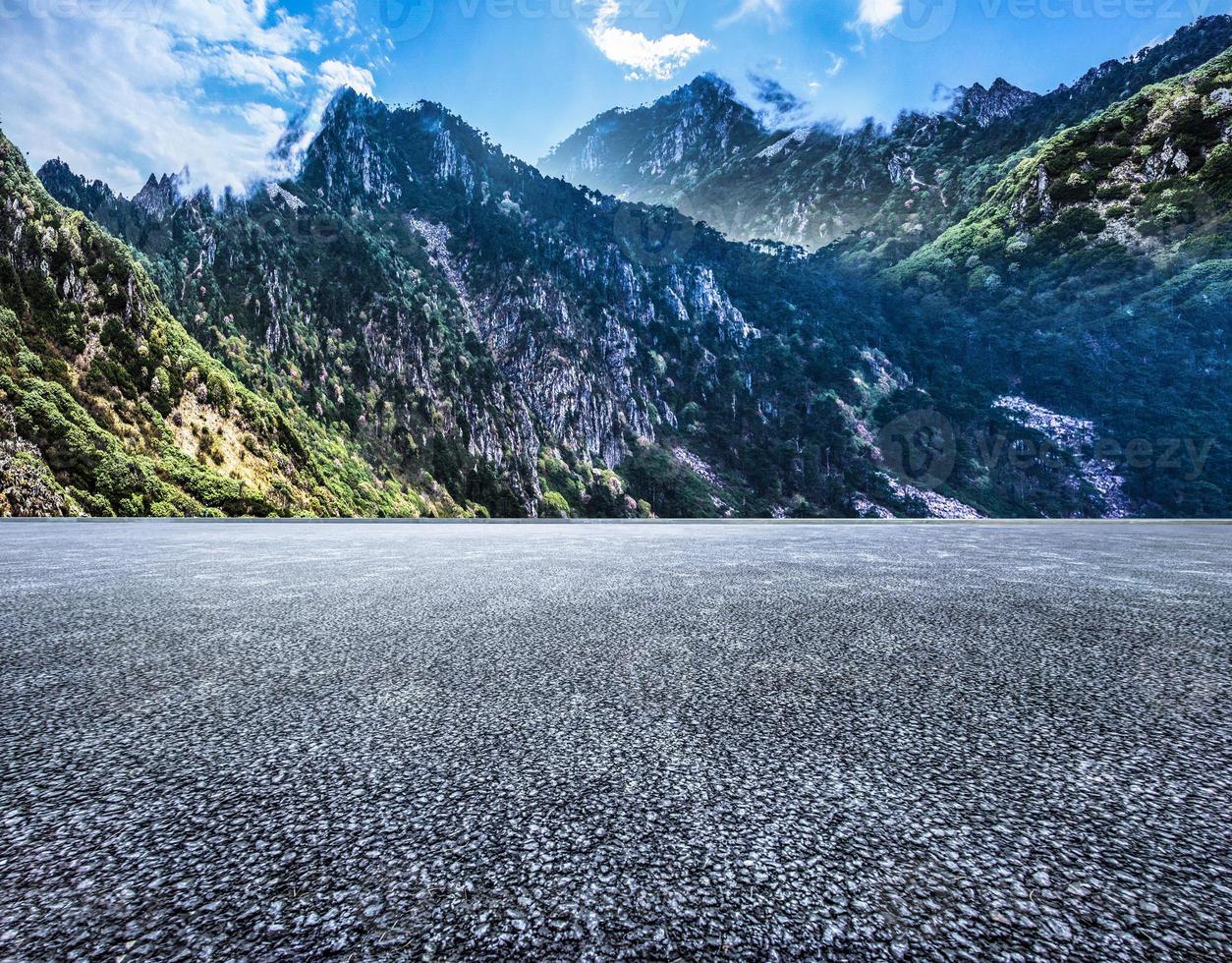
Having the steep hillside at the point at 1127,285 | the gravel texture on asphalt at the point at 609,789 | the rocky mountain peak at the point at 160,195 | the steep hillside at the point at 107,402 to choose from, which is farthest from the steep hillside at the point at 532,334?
the gravel texture on asphalt at the point at 609,789

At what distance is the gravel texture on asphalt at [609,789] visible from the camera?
3.97ft

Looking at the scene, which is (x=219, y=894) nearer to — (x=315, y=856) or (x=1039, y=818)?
(x=315, y=856)

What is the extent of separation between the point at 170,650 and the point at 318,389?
83.3 metres

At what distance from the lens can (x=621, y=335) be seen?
123 metres

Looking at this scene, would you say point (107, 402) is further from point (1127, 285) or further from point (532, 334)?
point (1127, 285)

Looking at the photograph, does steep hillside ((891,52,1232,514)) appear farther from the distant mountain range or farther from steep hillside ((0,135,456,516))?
steep hillside ((0,135,456,516))

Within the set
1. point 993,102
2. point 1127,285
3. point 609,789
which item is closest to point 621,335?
point 1127,285

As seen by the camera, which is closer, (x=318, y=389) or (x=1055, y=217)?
(x=318, y=389)

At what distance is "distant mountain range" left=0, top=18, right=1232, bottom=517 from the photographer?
48.7 meters

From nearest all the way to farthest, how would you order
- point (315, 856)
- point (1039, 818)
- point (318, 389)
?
point (315, 856) → point (1039, 818) → point (318, 389)

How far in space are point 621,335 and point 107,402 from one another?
89975mm

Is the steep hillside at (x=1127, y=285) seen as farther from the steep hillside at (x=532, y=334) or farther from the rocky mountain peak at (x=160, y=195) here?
the rocky mountain peak at (x=160, y=195)

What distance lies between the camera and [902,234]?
7219 inches

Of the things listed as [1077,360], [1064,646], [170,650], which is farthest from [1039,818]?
[1077,360]
